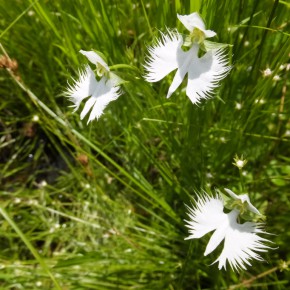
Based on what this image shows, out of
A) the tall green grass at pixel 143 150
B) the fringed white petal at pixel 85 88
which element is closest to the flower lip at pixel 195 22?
the tall green grass at pixel 143 150

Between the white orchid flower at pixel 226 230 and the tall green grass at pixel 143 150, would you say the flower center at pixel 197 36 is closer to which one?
the tall green grass at pixel 143 150

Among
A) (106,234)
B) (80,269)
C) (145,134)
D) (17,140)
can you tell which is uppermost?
(145,134)

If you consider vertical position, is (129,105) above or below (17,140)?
above

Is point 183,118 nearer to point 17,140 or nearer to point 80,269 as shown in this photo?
point 80,269

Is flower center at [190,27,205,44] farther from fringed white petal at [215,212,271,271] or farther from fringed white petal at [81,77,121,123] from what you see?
fringed white petal at [215,212,271,271]

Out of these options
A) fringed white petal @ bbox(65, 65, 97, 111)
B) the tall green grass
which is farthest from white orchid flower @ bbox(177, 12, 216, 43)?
fringed white petal @ bbox(65, 65, 97, 111)

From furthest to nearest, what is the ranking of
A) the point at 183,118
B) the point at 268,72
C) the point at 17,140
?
the point at 17,140, the point at 183,118, the point at 268,72

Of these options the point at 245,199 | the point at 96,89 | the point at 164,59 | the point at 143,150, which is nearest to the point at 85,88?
the point at 96,89

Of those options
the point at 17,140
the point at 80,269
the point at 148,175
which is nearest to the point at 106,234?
the point at 80,269
